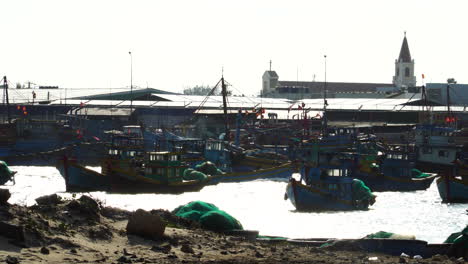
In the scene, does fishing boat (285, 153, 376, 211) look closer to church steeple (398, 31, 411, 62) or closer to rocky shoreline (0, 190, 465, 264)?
rocky shoreline (0, 190, 465, 264)

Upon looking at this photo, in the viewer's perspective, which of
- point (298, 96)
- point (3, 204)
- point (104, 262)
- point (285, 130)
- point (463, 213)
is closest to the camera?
point (104, 262)

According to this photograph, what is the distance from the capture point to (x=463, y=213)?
43156 mm

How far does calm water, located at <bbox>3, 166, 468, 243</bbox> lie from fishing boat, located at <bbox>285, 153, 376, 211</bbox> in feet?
2.24

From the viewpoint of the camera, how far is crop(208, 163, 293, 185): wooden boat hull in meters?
60.0

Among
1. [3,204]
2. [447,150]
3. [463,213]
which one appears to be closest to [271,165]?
[447,150]

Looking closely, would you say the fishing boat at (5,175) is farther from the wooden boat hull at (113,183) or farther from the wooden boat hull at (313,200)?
the wooden boat hull at (313,200)

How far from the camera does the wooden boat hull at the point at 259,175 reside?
197ft

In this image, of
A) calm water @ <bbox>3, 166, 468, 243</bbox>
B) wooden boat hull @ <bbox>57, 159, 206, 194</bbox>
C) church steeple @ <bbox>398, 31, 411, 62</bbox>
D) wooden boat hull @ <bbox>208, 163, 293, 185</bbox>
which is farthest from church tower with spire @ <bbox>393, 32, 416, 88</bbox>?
wooden boat hull @ <bbox>57, 159, 206, 194</bbox>

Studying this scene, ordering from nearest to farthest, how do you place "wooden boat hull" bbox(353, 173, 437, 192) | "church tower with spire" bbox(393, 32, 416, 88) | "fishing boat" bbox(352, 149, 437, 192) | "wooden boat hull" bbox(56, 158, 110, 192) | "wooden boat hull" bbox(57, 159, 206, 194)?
"wooden boat hull" bbox(57, 159, 206, 194) < "wooden boat hull" bbox(56, 158, 110, 192) < "wooden boat hull" bbox(353, 173, 437, 192) < "fishing boat" bbox(352, 149, 437, 192) < "church tower with spire" bbox(393, 32, 416, 88)

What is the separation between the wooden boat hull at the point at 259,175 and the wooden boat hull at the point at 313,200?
1589 centimetres

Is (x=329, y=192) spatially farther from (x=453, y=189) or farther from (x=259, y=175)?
(x=259, y=175)

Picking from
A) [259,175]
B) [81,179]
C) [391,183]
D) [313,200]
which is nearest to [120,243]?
[313,200]

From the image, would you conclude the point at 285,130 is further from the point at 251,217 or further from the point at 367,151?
the point at 251,217

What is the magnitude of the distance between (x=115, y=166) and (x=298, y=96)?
11002 cm
